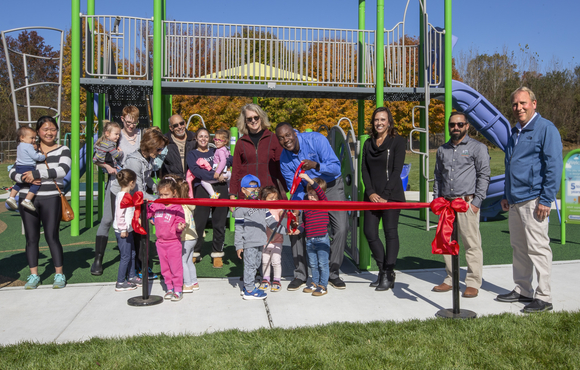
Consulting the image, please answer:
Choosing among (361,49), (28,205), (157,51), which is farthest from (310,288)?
(361,49)

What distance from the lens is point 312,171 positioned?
16.6ft

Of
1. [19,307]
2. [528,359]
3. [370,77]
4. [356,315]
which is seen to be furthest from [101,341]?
[370,77]

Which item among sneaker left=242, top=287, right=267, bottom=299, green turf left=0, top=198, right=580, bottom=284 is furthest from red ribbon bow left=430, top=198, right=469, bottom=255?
green turf left=0, top=198, right=580, bottom=284

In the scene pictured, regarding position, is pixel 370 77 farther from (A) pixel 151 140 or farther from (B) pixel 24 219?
(B) pixel 24 219

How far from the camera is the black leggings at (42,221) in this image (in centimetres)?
510

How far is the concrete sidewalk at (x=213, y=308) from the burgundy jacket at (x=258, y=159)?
3.93ft

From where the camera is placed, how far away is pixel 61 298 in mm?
4816

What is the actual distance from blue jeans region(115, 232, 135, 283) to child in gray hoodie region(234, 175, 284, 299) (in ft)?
4.03

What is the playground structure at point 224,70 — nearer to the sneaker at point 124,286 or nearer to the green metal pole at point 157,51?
the green metal pole at point 157,51

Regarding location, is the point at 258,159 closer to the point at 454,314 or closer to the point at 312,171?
the point at 312,171

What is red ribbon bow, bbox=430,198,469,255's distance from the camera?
415 centimetres

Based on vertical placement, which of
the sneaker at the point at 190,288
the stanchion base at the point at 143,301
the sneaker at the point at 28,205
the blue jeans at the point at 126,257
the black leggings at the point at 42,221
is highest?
the sneaker at the point at 28,205

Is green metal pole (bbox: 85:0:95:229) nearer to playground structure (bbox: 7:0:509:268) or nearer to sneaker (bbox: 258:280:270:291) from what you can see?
playground structure (bbox: 7:0:509:268)

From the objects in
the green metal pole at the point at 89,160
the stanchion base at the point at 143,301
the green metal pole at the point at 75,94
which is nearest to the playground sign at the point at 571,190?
the stanchion base at the point at 143,301
